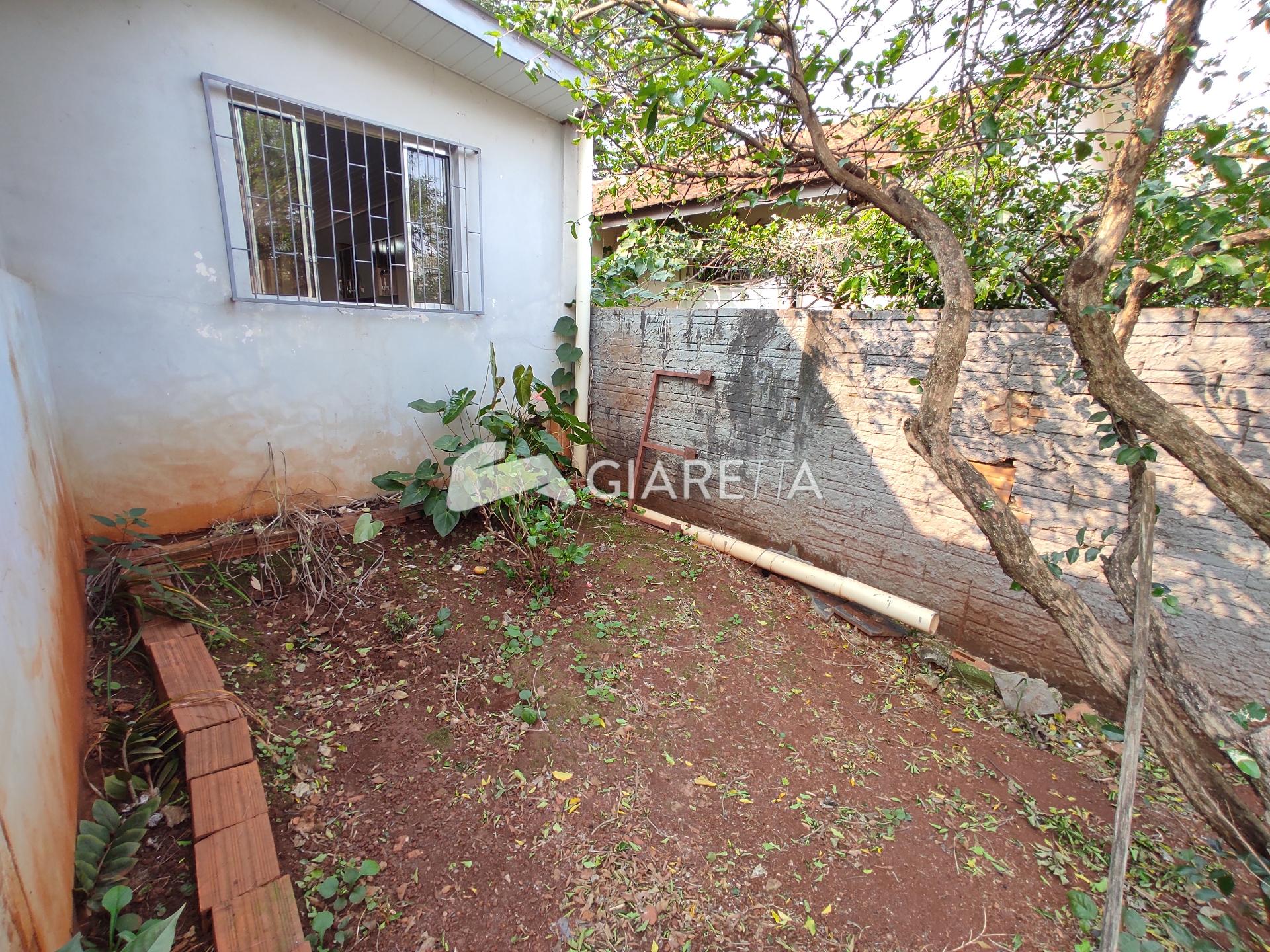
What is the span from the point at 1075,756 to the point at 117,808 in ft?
12.1

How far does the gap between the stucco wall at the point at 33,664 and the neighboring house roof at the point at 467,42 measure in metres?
2.38

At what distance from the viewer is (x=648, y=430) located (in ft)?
14.0

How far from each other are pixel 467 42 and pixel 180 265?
2159 mm

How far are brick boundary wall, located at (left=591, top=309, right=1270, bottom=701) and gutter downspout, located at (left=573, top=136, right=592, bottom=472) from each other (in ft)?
1.15

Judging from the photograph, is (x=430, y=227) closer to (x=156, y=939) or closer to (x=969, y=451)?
(x=969, y=451)

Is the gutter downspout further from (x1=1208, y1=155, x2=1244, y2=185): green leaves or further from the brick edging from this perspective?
(x1=1208, y1=155, x2=1244, y2=185): green leaves

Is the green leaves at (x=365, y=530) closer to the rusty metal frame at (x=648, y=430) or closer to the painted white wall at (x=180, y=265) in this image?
the painted white wall at (x=180, y=265)

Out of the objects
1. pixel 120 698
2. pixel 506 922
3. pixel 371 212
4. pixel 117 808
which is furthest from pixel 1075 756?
pixel 371 212

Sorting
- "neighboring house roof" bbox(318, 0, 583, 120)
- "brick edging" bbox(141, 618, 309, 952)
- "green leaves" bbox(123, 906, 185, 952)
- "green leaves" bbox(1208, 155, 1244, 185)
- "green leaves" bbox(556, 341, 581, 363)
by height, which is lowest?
"brick edging" bbox(141, 618, 309, 952)

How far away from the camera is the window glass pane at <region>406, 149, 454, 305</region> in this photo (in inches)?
142

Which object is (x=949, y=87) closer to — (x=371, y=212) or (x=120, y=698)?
(x=371, y=212)

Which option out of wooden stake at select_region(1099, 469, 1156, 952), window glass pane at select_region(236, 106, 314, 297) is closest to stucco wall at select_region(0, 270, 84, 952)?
window glass pane at select_region(236, 106, 314, 297)

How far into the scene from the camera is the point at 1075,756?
233cm

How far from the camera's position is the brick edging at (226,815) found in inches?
51.4
